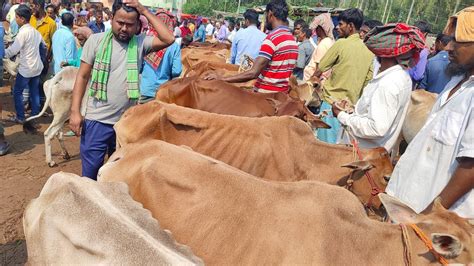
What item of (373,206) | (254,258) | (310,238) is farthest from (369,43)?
(254,258)

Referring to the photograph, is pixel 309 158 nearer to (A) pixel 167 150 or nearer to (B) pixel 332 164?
(B) pixel 332 164

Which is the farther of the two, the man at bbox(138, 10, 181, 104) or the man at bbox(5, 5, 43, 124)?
the man at bbox(5, 5, 43, 124)

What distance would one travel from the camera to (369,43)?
3395 millimetres

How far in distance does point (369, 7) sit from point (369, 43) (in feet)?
154

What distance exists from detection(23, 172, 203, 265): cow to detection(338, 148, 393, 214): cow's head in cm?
193

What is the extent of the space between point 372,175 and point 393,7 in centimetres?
4604

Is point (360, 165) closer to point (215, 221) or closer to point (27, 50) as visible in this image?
point (215, 221)

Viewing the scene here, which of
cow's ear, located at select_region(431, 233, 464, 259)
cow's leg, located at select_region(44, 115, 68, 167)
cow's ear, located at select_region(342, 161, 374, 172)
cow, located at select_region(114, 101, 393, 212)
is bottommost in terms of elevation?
cow's leg, located at select_region(44, 115, 68, 167)

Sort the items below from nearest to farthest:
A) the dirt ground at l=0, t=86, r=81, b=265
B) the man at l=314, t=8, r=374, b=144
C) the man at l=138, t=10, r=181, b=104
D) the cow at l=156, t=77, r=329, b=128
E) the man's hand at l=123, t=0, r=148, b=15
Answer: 1. the man's hand at l=123, t=0, r=148, b=15
2. the dirt ground at l=0, t=86, r=81, b=265
3. the cow at l=156, t=77, r=329, b=128
4. the man at l=314, t=8, r=374, b=144
5. the man at l=138, t=10, r=181, b=104

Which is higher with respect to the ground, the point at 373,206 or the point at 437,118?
the point at 437,118

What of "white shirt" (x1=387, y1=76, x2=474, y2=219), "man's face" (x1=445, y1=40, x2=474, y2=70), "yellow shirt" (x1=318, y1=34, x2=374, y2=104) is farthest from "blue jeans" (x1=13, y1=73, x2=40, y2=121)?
"man's face" (x1=445, y1=40, x2=474, y2=70)

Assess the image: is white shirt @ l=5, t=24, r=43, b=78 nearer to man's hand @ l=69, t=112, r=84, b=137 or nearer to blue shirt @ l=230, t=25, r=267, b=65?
blue shirt @ l=230, t=25, r=267, b=65

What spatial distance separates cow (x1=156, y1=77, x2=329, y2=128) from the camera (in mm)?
4781

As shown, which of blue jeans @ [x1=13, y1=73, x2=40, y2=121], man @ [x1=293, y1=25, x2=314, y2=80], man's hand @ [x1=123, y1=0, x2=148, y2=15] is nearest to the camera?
man's hand @ [x1=123, y1=0, x2=148, y2=15]
